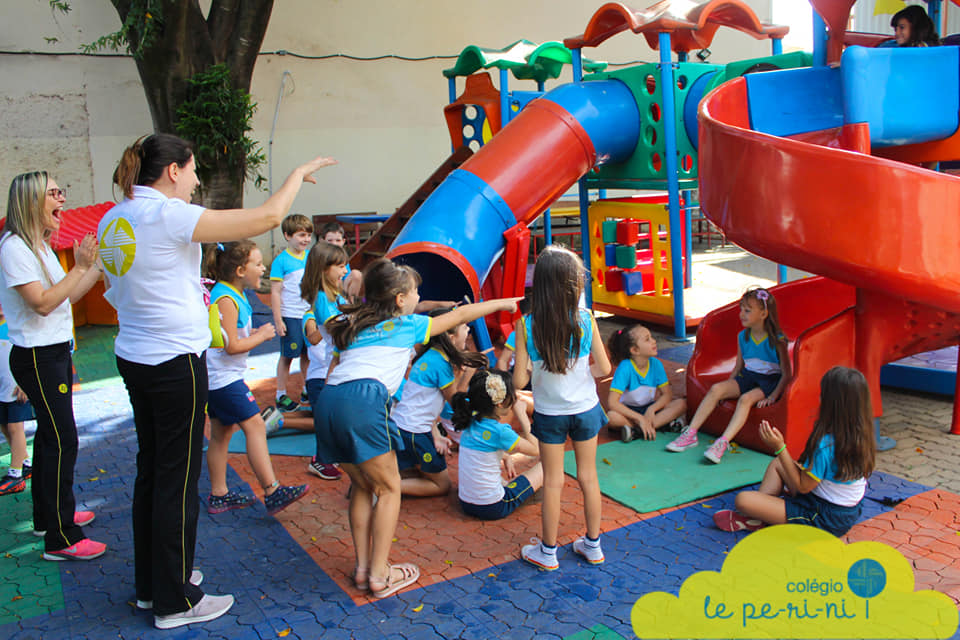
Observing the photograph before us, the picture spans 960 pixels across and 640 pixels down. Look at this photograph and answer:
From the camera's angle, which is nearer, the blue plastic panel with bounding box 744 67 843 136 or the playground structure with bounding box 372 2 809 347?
the blue plastic panel with bounding box 744 67 843 136

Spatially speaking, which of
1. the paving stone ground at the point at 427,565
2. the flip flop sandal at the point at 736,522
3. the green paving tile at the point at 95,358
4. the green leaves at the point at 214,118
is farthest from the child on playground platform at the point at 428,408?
the green leaves at the point at 214,118

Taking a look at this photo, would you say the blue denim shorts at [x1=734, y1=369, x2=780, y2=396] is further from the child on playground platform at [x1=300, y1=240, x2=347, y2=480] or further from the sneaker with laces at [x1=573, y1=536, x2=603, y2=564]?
the child on playground platform at [x1=300, y1=240, x2=347, y2=480]

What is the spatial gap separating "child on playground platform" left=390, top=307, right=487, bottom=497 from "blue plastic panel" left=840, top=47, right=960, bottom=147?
271 centimetres

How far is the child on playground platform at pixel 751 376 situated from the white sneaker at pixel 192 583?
2882 mm

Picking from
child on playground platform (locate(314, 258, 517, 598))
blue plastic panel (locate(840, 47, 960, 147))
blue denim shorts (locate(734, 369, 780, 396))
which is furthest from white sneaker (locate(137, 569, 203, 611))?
blue plastic panel (locate(840, 47, 960, 147))

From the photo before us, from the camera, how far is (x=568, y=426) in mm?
3646

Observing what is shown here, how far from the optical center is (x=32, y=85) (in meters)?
12.6

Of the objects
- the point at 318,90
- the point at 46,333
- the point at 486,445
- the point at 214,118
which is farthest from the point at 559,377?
the point at 318,90

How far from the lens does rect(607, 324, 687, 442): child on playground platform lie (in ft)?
17.9

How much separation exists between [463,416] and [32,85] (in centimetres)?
1172

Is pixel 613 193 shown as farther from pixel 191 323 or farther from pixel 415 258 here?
pixel 191 323

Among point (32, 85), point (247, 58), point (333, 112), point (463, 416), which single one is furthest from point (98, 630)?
point (333, 112)

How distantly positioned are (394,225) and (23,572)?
6242 millimetres

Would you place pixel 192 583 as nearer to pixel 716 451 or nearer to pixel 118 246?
pixel 118 246
